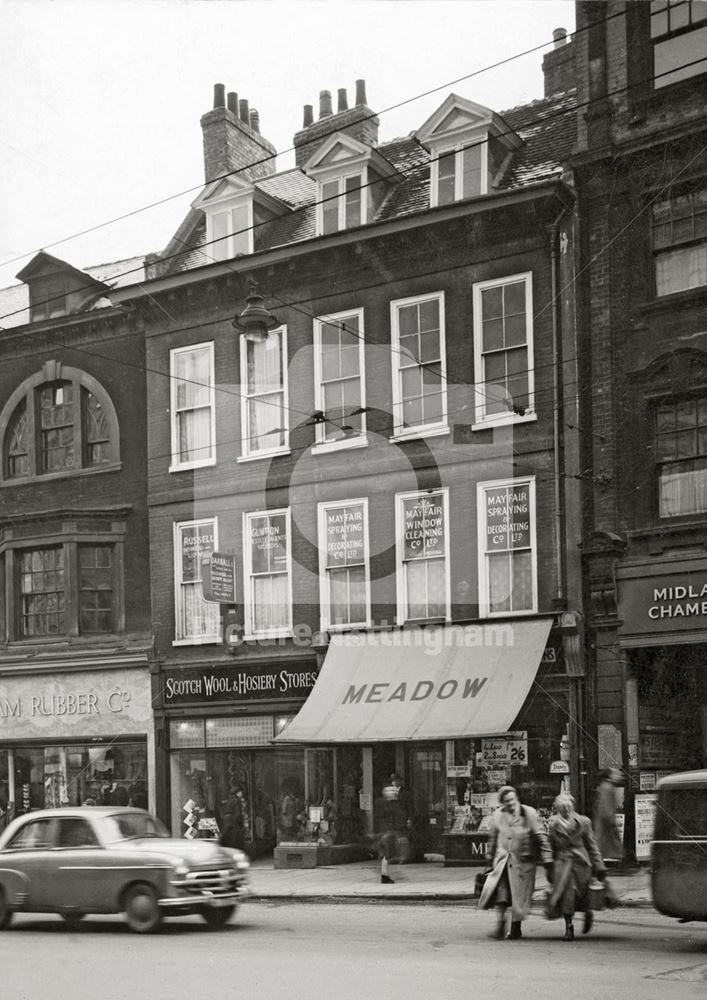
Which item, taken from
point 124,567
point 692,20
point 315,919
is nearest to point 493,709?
point 315,919

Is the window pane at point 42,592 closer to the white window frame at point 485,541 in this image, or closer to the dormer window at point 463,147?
the white window frame at point 485,541

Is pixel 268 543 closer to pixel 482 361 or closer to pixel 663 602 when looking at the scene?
pixel 482 361

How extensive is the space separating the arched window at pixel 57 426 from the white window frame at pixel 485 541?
8.67 metres

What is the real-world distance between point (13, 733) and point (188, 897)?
15417mm

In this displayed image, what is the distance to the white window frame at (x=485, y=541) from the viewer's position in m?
23.0

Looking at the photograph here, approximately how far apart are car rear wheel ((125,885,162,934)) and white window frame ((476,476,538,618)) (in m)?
9.72

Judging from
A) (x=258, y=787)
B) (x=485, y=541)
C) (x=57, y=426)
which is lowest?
(x=258, y=787)

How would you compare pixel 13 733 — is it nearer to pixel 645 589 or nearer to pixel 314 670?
pixel 314 670

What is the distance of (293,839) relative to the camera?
81.2 ft

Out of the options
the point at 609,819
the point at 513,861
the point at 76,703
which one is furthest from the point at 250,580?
the point at 513,861

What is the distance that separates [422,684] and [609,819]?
447 centimetres

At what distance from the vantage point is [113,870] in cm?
1523

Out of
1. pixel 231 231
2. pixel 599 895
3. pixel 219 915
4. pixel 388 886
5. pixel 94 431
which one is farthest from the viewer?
pixel 94 431

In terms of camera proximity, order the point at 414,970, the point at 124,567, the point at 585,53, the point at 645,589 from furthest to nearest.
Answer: the point at 124,567, the point at 585,53, the point at 645,589, the point at 414,970
